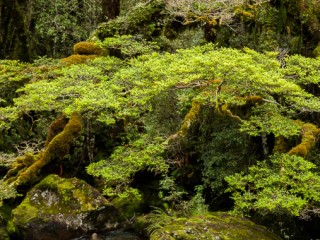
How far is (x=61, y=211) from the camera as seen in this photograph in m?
8.27

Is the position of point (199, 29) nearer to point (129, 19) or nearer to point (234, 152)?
point (129, 19)

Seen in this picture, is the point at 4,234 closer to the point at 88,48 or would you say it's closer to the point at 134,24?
the point at 88,48

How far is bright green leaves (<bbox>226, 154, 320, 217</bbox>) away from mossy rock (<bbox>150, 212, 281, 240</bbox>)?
29 cm

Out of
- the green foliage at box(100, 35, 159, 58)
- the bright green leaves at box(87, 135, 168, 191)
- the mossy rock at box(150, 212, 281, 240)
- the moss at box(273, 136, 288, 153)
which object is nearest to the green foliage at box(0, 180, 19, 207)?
the bright green leaves at box(87, 135, 168, 191)

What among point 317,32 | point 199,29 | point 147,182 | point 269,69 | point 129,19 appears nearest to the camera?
point 269,69

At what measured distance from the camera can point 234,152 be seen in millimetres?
8508

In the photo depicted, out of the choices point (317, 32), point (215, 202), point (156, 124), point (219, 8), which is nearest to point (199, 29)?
point (219, 8)

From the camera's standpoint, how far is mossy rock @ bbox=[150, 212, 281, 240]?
670cm

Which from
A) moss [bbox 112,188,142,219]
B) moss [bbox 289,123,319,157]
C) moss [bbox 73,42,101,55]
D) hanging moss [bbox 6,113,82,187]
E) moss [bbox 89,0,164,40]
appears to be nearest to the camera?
moss [bbox 289,123,319,157]

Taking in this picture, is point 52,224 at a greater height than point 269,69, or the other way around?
point 269,69

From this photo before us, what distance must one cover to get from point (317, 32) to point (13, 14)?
1147 centimetres

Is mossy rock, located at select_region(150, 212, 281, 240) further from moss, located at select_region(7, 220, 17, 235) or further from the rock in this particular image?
moss, located at select_region(7, 220, 17, 235)

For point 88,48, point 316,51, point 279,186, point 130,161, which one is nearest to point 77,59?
point 88,48

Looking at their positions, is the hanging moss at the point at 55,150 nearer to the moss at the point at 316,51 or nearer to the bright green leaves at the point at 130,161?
the bright green leaves at the point at 130,161
